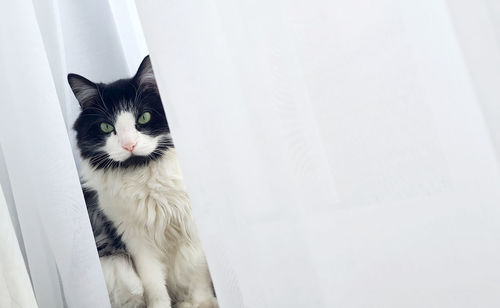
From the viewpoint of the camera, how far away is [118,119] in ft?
3.61

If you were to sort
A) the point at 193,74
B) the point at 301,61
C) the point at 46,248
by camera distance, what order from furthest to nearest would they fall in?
the point at 46,248 → the point at 193,74 → the point at 301,61

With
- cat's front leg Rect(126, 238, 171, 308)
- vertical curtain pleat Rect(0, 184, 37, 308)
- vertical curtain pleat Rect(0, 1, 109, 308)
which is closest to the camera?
vertical curtain pleat Rect(0, 184, 37, 308)

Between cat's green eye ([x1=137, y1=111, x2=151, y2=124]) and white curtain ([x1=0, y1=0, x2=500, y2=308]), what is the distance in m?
→ 0.46

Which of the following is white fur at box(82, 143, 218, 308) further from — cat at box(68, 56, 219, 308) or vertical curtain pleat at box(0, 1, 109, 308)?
vertical curtain pleat at box(0, 1, 109, 308)

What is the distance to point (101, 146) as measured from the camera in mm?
1106

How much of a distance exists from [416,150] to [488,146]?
0.22ft

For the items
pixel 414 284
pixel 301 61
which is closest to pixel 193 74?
pixel 301 61

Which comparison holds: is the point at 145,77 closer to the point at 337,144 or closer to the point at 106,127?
the point at 106,127

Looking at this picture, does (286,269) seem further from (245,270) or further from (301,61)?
(301,61)

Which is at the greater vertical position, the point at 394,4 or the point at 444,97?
the point at 394,4

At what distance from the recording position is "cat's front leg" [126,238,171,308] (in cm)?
102

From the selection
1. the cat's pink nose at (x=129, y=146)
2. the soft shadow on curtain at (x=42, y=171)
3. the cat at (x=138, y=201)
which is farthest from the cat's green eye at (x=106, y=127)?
the soft shadow on curtain at (x=42, y=171)

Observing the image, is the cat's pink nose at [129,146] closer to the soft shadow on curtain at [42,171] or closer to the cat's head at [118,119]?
the cat's head at [118,119]

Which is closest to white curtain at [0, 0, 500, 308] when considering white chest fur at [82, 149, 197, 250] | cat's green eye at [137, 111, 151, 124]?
white chest fur at [82, 149, 197, 250]
